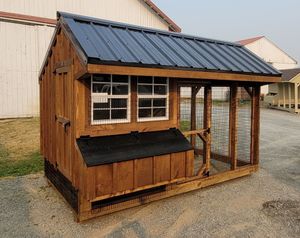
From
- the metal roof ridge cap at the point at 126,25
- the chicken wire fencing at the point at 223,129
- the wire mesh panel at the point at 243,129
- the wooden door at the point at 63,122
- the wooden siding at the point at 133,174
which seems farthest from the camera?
the wire mesh panel at the point at 243,129

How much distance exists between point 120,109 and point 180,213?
1831mm

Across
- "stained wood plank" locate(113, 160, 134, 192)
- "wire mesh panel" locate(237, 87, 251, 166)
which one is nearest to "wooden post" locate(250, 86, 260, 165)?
"wire mesh panel" locate(237, 87, 251, 166)

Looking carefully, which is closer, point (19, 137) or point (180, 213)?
point (180, 213)

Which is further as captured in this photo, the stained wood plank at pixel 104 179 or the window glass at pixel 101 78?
the window glass at pixel 101 78

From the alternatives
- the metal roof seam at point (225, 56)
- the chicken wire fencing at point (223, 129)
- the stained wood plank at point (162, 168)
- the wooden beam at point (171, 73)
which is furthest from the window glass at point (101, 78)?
the chicken wire fencing at point (223, 129)

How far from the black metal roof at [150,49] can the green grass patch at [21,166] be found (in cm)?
366

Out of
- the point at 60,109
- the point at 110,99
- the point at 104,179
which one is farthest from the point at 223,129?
the point at 104,179

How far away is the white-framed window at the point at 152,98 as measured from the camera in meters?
4.52

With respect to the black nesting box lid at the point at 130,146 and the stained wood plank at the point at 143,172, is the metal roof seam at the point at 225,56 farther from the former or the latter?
the stained wood plank at the point at 143,172

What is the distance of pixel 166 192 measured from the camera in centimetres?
488

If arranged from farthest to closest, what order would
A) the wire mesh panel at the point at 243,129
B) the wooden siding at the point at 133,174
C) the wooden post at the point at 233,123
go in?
the wire mesh panel at the point at 243,129, the wooden post at the point at 233,123, the wooden siding at the point at 133,174

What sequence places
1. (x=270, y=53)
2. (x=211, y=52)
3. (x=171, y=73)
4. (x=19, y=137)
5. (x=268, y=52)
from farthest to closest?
(x=270, y=53)
(x=268, y=52)
(x=19, y=137)
(x=211, y=52)
(x=171, y=73)

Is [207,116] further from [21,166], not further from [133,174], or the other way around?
[21,166]

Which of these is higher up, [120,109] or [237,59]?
[237,59]
